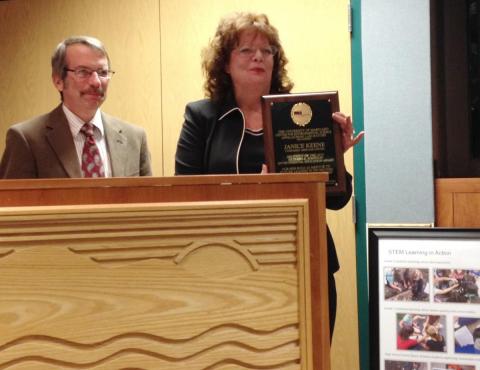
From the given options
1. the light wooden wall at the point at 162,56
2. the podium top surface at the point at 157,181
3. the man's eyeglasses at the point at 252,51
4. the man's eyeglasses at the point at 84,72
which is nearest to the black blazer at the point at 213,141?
the man's eyeglasses at the point at 252,51

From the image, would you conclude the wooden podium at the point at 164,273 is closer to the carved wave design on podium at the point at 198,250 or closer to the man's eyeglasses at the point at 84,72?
the carved wave design on podium at the point at 198,250

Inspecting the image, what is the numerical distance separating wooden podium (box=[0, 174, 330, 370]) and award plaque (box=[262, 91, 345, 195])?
0.33 m

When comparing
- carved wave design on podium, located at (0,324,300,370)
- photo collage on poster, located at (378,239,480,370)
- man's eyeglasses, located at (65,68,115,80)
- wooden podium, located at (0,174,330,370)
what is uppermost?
man's eyeglasses, located at (65,68,115,80)

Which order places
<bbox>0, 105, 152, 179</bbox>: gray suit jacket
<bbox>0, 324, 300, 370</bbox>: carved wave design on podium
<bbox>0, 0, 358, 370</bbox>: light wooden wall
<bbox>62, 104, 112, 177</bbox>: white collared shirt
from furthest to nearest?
<bbox>0, 0, 358, 370</bbox>: light wooden wall → <bbox>62, 104, 112, 177</bbox>: white collared shirt → <bbox>0, 105, 152, 179</bbox>: gray suit jacket → <bbox>0, 324, 300, 370</bbox>: carved wave design on podium

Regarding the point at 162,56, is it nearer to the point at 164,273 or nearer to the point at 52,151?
the point at 52,151

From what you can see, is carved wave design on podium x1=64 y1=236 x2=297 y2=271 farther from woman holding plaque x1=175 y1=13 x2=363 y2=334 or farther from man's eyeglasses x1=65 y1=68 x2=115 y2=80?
man's eyeglasses x1=65 y1=68 x2=115 y2=80

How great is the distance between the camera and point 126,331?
948 millimetres

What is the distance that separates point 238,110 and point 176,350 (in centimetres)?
92

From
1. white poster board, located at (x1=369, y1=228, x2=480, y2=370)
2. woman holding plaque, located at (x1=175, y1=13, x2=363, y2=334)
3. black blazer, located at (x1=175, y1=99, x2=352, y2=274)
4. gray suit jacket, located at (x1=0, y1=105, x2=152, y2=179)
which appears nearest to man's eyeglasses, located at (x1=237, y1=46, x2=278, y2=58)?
woman holding plaque, located at (x1=175, y1=13, x2=363, y2=334)

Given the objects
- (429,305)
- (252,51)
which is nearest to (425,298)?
(429,305)

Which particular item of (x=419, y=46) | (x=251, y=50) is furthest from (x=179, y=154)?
(x=419, y=46)

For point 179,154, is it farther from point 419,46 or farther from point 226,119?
point 419,46

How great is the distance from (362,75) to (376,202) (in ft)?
1.76

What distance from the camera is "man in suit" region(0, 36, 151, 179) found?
1.80m
